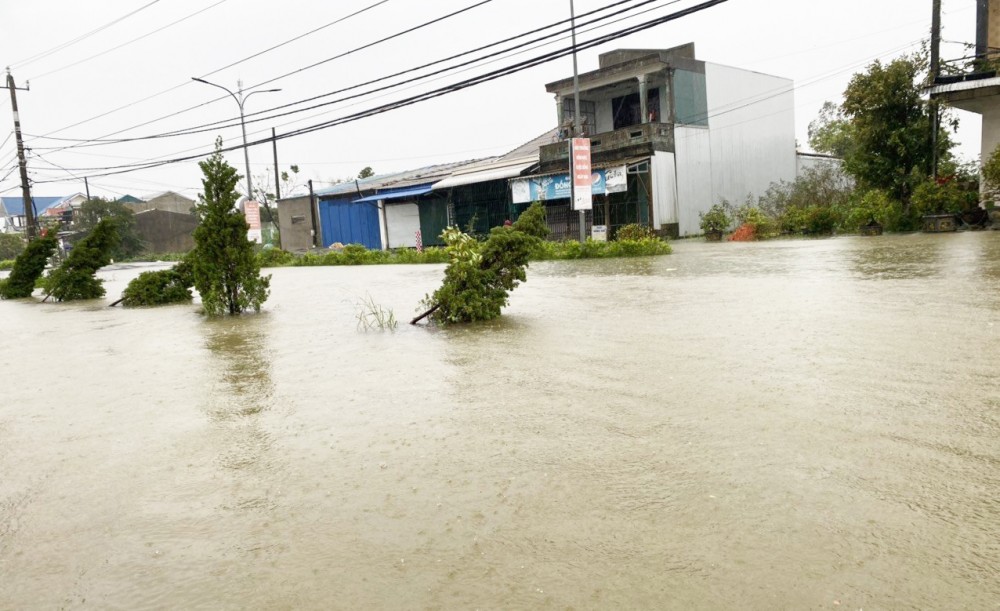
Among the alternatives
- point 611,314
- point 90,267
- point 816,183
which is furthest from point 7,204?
point 611,314

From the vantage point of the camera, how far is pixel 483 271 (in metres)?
7.32

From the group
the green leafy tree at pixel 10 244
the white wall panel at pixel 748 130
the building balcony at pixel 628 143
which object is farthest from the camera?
the green leafy tree at pixel 10 244

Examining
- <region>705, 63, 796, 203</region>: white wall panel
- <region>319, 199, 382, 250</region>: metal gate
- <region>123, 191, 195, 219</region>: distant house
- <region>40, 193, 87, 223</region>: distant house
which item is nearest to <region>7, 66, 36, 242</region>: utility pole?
<region>319, 199, 382, 250</region>: metal gate

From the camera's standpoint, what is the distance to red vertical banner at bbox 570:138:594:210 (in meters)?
18.6

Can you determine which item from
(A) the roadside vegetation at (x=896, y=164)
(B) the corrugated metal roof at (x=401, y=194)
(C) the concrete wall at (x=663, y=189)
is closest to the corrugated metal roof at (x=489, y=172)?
(B) the corrugated metal roof at (x=401, y=194)

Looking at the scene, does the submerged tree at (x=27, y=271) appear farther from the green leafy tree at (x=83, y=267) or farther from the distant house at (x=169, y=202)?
the distant house at (x=169, y=202)

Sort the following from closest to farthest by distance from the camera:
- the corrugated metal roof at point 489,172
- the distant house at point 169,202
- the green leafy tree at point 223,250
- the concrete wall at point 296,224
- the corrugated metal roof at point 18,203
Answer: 1. the green leafy tree at point 223,250
2. the corrugated metal roof at point 489,172
3. the concrete wall at point 296,224
4. the distant house at point 169,202
5. the corrugated metal roof at point 18,203

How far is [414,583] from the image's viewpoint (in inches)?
87.3

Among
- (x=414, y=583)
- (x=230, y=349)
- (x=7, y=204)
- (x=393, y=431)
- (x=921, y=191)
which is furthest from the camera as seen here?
(x=7, y=204)

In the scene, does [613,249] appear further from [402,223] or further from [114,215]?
[114,215]

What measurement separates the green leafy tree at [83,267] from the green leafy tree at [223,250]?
5.36 m

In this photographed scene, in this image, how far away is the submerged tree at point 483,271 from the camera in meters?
7.24

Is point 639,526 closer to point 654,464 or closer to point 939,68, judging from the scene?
point 654,464

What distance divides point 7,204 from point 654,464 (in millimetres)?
110367
